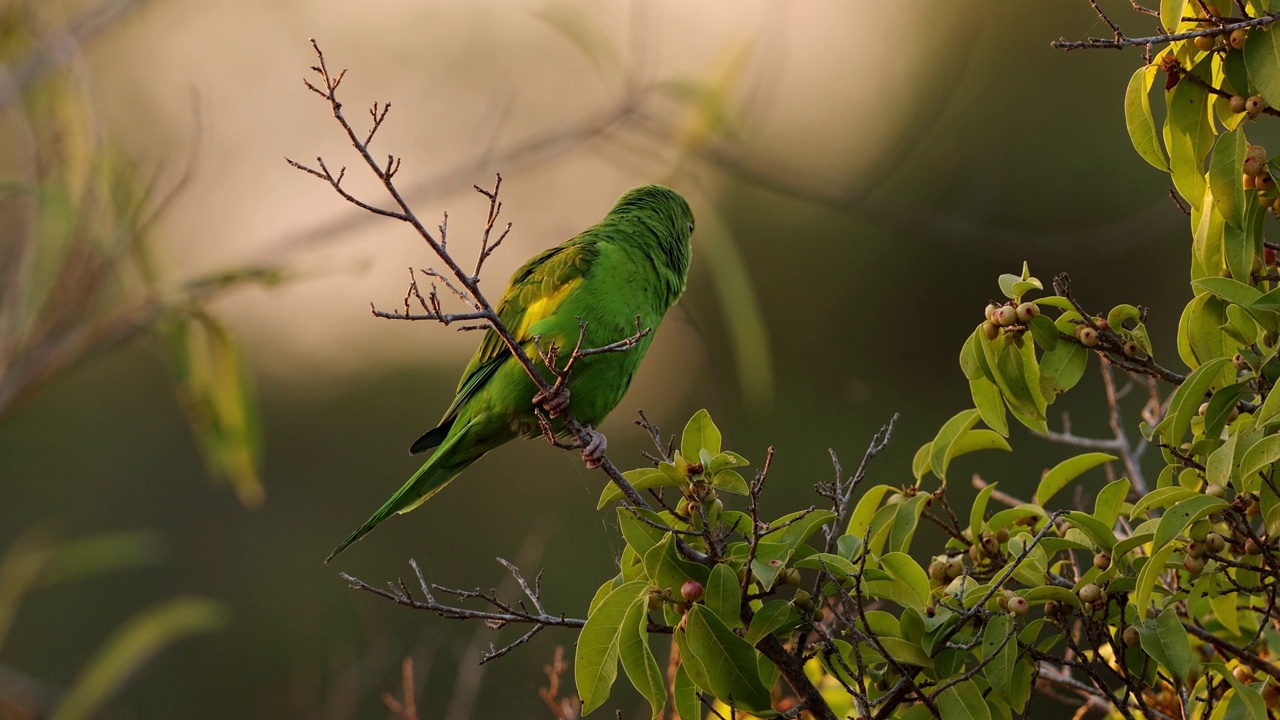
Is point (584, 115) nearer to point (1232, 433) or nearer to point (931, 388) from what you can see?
point (1232, 433)

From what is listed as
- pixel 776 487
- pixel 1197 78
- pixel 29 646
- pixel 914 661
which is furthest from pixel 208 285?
pixel 29 646

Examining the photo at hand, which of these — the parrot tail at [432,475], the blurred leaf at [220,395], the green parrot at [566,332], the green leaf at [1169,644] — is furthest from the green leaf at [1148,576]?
the blurred leaf at [220,395]

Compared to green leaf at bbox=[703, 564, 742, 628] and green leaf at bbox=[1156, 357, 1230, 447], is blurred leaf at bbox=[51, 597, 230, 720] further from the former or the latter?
green leaf at bbox=[1156, 357, 1230, 447]

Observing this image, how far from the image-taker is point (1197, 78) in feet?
5.23

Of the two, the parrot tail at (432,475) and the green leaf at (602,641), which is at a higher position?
the green leaf at (602,641)

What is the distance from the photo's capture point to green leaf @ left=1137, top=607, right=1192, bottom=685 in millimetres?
1493

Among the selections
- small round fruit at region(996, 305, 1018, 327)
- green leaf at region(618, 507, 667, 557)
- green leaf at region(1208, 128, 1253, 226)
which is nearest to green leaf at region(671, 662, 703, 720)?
green leaf at region(618, 507, 667, 557)

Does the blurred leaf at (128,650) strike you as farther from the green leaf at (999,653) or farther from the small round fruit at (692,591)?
the green leaf at (999,653)

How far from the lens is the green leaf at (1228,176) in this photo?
60.8 inches

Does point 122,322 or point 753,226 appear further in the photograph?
point 753,226

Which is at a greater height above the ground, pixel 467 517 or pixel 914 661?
pixel 914 661

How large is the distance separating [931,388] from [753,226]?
3.39m

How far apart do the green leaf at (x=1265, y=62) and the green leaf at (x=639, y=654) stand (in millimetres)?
1085

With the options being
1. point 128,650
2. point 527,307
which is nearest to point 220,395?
point 128,650
